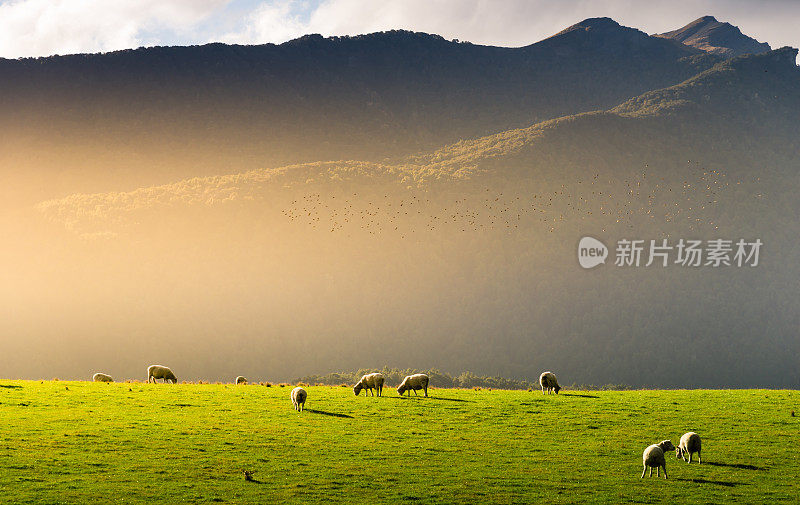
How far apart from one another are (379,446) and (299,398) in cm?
850

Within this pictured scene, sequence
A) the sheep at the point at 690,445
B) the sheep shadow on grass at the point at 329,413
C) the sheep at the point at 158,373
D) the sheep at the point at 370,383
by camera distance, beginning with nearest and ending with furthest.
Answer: the sheep at the point at 690,445
the sheep shadow on grass at the point at 329,413
the sheep at the point at 370,383
the sheep at the point at 158,373

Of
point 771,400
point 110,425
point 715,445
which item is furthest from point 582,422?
point 110,425

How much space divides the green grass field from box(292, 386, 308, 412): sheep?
633 millimetres

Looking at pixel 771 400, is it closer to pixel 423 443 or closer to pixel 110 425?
pixel 423 443

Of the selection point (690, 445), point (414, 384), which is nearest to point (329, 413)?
point (414, 384)

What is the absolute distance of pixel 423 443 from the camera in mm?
29984

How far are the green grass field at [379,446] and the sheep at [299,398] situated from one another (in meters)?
0.63

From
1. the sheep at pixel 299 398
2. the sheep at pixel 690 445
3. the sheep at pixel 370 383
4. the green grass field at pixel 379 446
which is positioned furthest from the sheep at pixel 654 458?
the sheep at pixel 370 383

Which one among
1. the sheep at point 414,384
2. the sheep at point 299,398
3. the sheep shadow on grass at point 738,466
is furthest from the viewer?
the sheep at point 414,384

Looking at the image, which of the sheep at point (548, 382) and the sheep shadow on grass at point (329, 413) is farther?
the sheep at point (548, 382)

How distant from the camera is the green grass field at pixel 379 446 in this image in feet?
76.9

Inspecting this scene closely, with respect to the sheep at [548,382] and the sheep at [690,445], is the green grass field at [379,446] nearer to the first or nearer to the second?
the sheep at [690,445]

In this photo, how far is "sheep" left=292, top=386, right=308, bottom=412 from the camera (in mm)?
36750

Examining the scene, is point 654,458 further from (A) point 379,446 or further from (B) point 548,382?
(B) point 548,382
